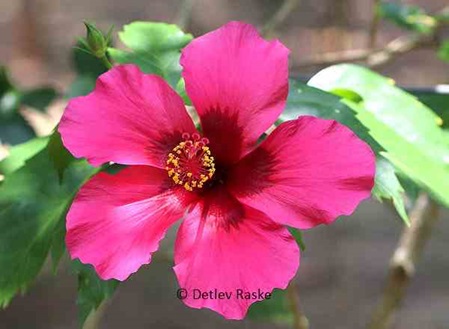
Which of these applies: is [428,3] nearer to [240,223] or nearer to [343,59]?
[343,59]

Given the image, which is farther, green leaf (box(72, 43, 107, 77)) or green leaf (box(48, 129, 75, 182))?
green leaf (box(72, 43, 107, 77))

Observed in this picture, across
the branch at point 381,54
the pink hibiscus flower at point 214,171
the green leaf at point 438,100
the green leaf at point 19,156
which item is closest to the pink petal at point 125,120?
the pink hibiscus flower at point 214,171

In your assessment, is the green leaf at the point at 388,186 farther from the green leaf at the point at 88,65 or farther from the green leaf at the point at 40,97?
the green leaf at the point at 40,97

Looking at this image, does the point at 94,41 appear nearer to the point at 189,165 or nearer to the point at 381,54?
the point at 189,165

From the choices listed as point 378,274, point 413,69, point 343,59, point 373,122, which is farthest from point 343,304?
point 373,122

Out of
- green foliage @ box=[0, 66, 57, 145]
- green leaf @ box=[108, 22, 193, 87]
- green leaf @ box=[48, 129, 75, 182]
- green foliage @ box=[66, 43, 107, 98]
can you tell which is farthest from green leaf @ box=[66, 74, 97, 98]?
green leaf @ box=[48, 129, 75, 182]

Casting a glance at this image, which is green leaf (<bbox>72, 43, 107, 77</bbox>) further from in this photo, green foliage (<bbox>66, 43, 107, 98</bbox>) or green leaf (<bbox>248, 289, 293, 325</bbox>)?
green leaf (<bbox>248, 289, 293, 325</bbox>)

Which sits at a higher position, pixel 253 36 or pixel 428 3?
pixel 253 36
